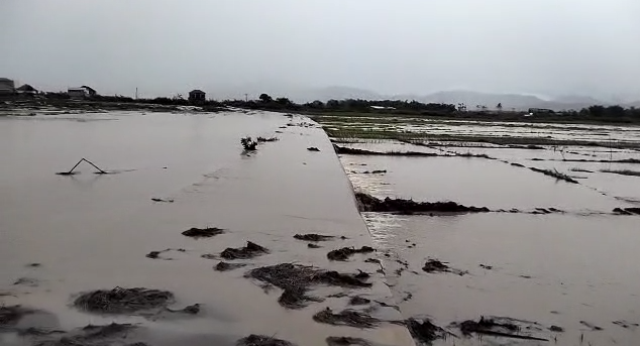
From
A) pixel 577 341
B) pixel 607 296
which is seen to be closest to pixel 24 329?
pixel 577 341

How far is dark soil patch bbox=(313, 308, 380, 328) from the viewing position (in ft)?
12.5

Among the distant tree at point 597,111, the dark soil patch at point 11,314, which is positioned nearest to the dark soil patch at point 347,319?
the dark soil patch at point 11,314

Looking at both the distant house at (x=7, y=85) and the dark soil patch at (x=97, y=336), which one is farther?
the distant house at (x=7, y=85)

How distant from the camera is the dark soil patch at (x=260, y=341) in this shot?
11.1 feet

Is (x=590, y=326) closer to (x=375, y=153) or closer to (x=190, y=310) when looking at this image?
(x=190, y=310)

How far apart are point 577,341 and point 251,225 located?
3.72 m

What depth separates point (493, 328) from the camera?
13.6ft

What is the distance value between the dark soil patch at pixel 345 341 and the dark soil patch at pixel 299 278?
2.32 feet

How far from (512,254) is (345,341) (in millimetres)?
3500

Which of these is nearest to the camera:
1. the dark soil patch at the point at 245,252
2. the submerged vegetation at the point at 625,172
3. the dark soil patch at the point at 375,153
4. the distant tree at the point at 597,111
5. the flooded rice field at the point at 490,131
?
the dark soil patch at the point at 245,252

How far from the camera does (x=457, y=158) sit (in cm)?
1627

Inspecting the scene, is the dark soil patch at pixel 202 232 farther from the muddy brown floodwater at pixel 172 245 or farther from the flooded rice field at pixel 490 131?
the flooded rice field at pixel 490 131

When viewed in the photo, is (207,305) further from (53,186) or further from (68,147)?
(68,147)

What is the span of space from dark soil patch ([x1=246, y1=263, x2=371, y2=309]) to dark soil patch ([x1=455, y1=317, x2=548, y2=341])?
900mm
